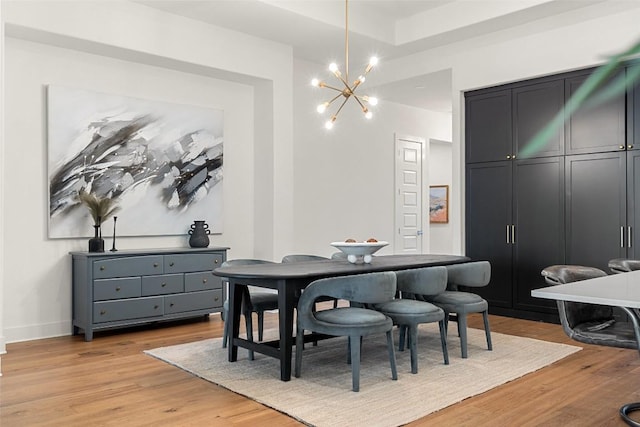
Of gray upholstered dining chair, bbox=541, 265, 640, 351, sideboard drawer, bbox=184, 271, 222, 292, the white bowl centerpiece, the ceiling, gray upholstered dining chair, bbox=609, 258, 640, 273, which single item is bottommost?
sideboard drawer, bbox=184, 271, 222, 292

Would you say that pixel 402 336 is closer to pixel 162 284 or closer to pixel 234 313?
pixel 234 313

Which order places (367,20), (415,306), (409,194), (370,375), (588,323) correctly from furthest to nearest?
(409,194) < (367,20) < (415,306) < (370,375) < (588,323)

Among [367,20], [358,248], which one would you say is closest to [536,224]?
[358,248]

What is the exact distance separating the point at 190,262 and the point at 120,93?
1.79m

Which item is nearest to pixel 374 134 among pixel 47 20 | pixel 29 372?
pixel 47 20

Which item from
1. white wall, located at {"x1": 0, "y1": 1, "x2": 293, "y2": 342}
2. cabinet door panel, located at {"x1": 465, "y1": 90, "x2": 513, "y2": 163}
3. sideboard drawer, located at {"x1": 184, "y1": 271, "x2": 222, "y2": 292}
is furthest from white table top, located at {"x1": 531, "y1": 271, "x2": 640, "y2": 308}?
white wall, located at {"x1": 0, "y1": 1, "x2": 293, "y2": 342}

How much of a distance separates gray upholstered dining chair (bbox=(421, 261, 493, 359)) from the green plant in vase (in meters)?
2.94

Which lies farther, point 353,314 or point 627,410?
point 353,314

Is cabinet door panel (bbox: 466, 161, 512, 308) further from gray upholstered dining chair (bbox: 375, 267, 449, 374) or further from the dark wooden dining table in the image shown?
gray upholstered dining chair (bbox: 375, 267, 449, 374)

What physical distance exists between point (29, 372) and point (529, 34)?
5.51 meters

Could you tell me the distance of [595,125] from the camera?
5422 millimetres

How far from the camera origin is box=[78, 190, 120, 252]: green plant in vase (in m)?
5.11

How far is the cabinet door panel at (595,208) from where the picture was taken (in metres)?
5.28

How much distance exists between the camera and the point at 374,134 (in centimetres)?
809
